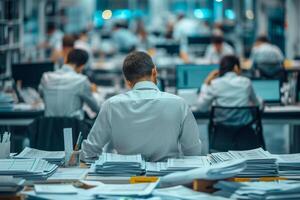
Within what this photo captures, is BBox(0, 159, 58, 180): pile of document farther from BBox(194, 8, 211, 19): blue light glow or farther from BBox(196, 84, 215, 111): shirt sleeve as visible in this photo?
BBox(194, 8, 211, 19): blue light glow

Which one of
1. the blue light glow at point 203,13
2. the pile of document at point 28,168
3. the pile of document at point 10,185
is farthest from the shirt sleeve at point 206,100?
the blue light glow at point 203,13

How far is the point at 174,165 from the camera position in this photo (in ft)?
12.8

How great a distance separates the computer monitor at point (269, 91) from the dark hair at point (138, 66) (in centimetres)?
392

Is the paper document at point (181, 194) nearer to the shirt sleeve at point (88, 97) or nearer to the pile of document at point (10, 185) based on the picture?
the pile of document at point (10, 185)

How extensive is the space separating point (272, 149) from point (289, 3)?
7511 millimetres

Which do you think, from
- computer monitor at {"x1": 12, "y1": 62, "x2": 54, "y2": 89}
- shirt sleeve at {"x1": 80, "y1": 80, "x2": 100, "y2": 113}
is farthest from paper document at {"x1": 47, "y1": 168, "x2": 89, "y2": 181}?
computer monitor at {"x1": 12, "y1": 62, "x2": 54, "y2": 89}

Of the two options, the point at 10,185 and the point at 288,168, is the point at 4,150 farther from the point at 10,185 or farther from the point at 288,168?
the point at 288,168

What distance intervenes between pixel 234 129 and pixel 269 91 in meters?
1.36

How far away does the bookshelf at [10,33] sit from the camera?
10945 mm

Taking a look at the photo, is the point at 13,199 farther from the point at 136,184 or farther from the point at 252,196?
the point at 252,196

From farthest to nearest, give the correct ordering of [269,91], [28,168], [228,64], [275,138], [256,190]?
[275,138]
[269,91]
[228,64]
[28,168]
[256,190]

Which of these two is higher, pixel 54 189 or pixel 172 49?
pixel 54 189

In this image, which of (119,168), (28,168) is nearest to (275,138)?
(119,168)

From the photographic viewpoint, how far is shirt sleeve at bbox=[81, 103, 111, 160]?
176 inches
